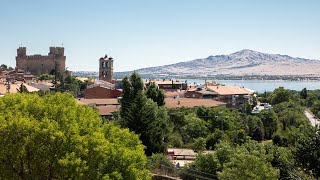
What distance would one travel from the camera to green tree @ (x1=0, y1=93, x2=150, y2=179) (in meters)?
13.9

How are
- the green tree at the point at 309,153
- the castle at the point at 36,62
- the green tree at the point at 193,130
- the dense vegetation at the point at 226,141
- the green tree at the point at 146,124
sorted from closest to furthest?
the dense vegetation at the point at 226,141, the green tree at the point at 309,153, the green tree at the point at 146,124, the green tree at the point at 193,130, the castle at the point at 36,62

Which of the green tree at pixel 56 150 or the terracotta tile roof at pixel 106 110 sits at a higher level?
the green tree at pixel 56 150

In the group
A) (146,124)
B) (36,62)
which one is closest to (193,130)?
(146,124)

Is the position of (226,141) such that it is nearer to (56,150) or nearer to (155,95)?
(56,150)

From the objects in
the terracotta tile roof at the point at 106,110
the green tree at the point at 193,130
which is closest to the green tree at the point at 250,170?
the green tree at the point at 193,130

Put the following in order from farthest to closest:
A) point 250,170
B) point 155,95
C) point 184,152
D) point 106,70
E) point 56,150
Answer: point 106,70 → point 155,95 → point 184,152 → point 250,170 → point 56,150

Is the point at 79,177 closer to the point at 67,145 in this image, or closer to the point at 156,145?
the point at 67,145

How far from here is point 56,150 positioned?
1420cm

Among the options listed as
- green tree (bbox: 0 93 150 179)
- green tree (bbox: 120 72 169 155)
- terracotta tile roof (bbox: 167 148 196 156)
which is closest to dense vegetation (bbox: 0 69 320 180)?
green tree (bbox: 0 93 150 179)

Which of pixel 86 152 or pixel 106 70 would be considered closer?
Answer: pixel 86 152

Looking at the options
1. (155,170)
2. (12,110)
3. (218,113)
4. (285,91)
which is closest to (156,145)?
(155,170)

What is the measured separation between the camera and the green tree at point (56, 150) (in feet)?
45.8

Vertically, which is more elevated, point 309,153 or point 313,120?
point 309,153

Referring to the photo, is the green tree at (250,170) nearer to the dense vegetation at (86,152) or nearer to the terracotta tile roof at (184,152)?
the dense vegetation at (86,152)
